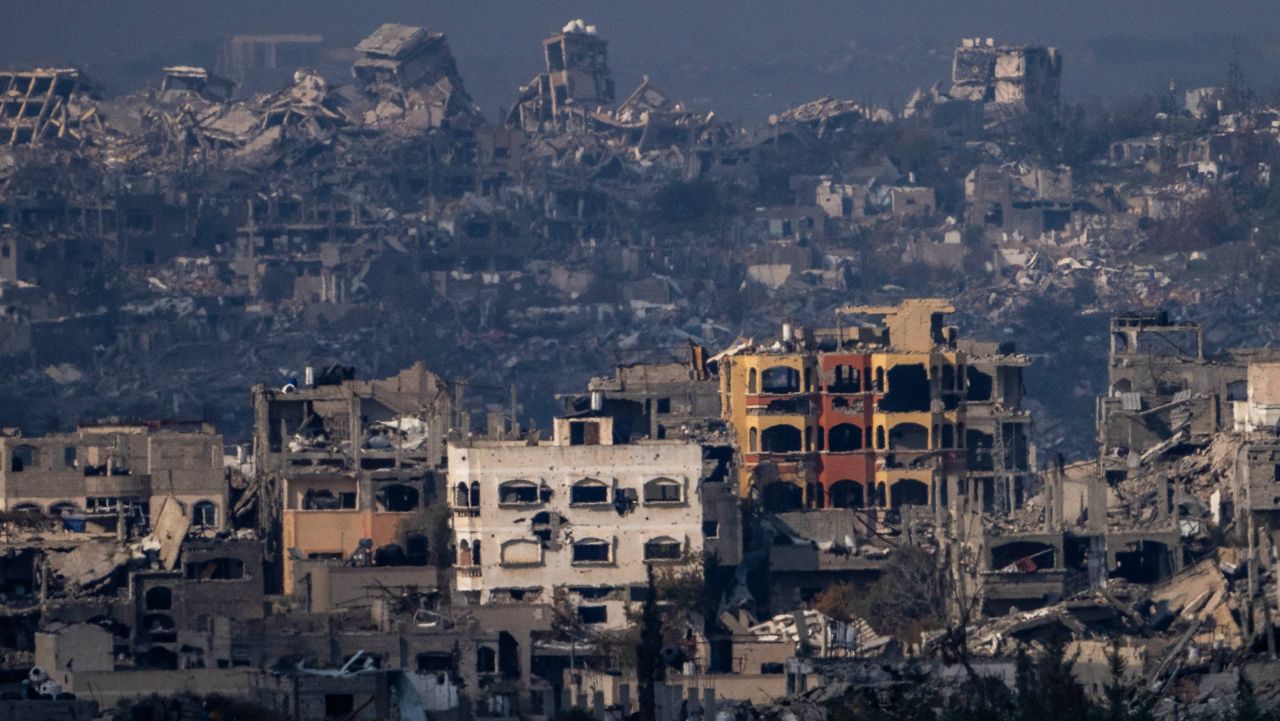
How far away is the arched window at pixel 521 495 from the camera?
5488 cm

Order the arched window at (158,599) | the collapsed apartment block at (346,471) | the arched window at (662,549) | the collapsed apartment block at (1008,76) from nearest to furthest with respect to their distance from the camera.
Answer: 1. the arched window at (158,599)
2. the arched window at (662,549)
3. the collapsed apartment block at (346,471)
4. the collapsed apartment block at (1008,76)

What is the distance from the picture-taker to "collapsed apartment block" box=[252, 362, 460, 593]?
58.1 meters

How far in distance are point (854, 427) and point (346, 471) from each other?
930 centimetres

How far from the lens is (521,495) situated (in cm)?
5500

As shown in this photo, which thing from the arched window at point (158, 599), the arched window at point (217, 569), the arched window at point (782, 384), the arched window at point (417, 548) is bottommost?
the arched window at point (158, 599)

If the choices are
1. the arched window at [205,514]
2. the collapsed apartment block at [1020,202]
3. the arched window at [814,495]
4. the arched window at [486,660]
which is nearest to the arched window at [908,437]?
the arched window at [814,495]

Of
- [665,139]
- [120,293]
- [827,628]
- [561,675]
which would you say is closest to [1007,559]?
[827,628]

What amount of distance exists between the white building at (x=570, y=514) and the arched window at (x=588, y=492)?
0.05 feet

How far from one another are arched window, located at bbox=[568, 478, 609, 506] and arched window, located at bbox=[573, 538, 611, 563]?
0.54 m

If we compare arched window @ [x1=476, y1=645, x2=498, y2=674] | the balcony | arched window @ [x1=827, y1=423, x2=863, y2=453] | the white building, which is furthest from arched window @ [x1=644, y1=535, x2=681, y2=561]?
arched window @ [x1=827, y1=423, x2=863, y2=453]

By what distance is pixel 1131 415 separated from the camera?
6462 centimetres

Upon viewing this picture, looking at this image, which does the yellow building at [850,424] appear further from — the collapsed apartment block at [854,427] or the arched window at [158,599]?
the arched window at [158,599]

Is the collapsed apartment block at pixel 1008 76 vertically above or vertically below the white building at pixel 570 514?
above

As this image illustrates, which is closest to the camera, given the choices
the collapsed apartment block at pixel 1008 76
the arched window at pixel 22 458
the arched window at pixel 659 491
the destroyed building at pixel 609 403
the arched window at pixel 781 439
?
the destroyed building at pixel 609 403
